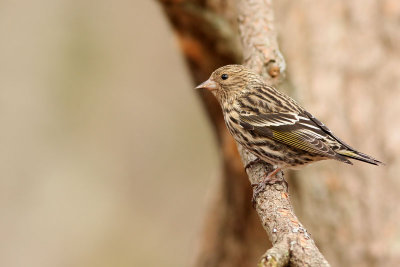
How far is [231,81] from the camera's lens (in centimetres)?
633

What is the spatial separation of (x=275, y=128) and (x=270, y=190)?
1.04m

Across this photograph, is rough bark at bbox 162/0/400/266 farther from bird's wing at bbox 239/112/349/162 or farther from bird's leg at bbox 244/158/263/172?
bird's leg at bbox 244/158/263/172

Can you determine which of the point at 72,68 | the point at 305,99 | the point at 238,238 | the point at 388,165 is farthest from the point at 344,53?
the point at 72,68

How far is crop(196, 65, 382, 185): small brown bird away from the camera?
18.5ft

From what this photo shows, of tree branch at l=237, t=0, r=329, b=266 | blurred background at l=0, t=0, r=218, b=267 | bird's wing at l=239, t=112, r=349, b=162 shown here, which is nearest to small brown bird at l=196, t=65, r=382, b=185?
bird's wing at l=239, t=112, r=349, b=162

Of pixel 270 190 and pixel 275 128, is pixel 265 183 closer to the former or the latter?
pixel 270 190

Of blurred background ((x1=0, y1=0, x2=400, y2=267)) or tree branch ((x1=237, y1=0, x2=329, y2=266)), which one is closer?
tree branch ((x1=237, y1=0, x2=329, y2=266))

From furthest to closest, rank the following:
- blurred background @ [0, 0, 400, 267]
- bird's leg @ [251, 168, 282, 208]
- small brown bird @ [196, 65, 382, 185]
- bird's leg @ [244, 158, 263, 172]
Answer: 1. blurred background @ [0, 0, 400, 267]
2. bird's leg @ [244, 158, 263, 172]
3. small brown bird @ [196, 65, 382, 185]
4. bird's leg @ [251, 168, 282, 208]

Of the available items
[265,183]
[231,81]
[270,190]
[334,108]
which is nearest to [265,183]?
[265,183]

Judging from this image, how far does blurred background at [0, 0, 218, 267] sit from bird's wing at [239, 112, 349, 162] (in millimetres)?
7840

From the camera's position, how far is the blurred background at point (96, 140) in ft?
45.2

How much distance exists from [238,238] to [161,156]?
6.53 m

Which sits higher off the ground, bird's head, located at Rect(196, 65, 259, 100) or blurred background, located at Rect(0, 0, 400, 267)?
blurred background, located at Rect(0, 0, 400, 267)

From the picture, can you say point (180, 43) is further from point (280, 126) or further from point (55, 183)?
point (55, 183)
